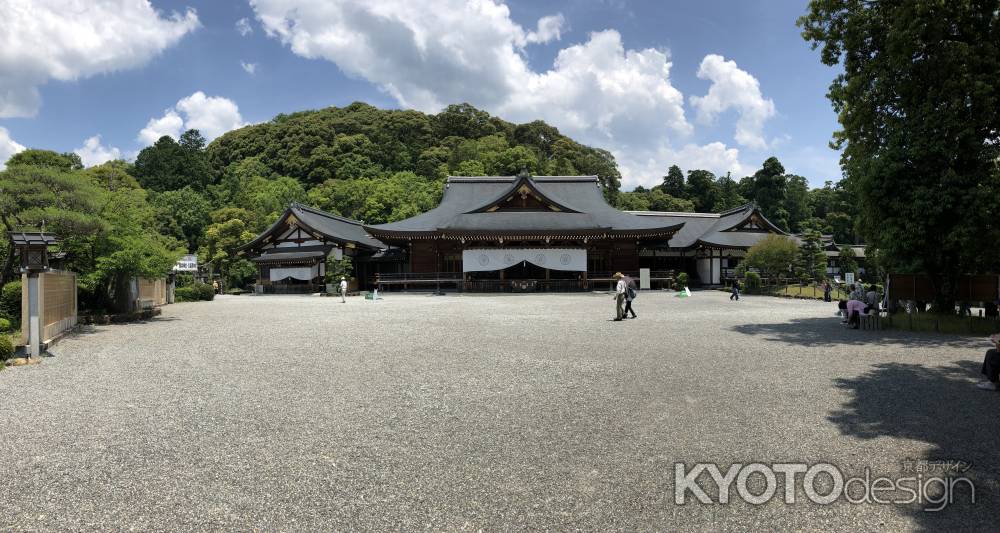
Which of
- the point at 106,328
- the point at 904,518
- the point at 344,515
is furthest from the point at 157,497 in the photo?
the point at 106,328

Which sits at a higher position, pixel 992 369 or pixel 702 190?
pixel 702 190

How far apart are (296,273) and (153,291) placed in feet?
34.1

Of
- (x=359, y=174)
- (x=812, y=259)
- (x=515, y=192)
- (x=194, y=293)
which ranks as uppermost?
(x=359, y=174)

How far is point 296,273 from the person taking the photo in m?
31.0

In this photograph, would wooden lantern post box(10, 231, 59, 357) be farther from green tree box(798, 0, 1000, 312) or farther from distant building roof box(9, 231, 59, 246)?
green tree box(798, 0, 1000, 312)

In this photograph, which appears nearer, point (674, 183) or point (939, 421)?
point (939, 421)

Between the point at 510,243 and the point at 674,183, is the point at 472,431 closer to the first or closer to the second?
the point at 510,243

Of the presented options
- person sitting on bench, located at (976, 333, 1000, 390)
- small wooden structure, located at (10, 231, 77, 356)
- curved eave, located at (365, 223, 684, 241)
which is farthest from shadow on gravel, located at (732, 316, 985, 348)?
Result: curved eave, located at (365, 223, 684, 241)

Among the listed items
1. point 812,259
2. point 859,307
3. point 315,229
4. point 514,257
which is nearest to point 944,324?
point 859,307

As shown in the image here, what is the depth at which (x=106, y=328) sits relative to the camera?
1314cm

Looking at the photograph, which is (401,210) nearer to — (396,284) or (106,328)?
(396,284)

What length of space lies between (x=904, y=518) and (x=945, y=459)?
127 cm

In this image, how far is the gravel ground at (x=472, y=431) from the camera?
3.32 meters

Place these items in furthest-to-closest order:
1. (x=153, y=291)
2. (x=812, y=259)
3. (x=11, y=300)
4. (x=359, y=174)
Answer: (x=359, y=174) < (x=812, y=259) < (x=153, y=291) < (x=11, y=300)
